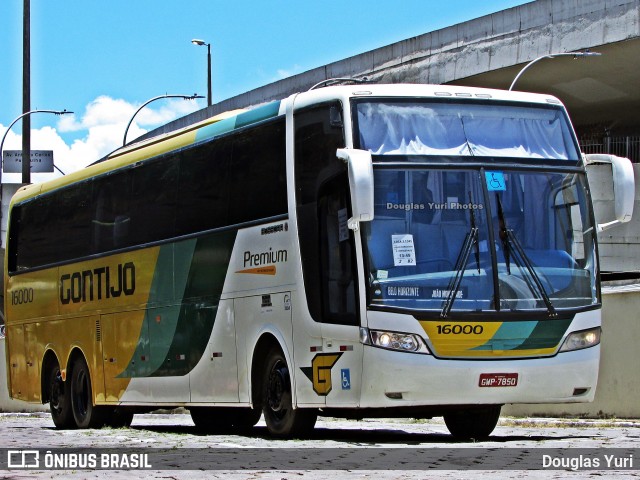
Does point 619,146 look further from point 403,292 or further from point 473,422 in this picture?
point 403,292

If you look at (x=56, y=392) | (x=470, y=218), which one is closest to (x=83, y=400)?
(x=56, y=392)

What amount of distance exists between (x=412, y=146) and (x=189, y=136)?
4719 mm

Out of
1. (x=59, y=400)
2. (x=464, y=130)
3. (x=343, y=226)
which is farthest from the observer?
(x=59, y=400)

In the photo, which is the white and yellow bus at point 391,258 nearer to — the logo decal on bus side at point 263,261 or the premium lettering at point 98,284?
the logo decal on bus side at point 263,261

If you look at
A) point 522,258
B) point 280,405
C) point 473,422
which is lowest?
point 473,422

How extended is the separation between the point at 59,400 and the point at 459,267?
10.2 meters

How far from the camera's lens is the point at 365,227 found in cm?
1345

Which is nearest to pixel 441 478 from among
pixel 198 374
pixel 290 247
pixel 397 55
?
pixel 290 247

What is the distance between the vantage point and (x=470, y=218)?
44.6 ft

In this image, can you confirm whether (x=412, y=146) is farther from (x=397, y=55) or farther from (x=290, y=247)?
(x=397, y=55)

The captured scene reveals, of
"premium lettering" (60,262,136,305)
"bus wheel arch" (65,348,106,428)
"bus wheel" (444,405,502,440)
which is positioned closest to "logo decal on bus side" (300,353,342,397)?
"bus wheel" (444,405,502,440)

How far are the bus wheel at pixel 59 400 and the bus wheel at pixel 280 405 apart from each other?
6.80 m

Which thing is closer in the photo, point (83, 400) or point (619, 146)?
point (83, 400)

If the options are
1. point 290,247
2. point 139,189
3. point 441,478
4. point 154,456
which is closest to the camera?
point 441,478
